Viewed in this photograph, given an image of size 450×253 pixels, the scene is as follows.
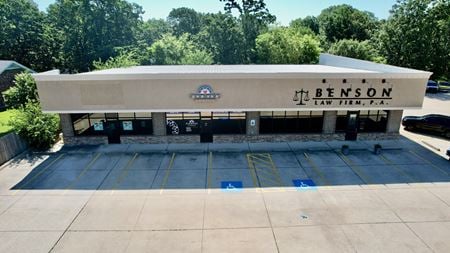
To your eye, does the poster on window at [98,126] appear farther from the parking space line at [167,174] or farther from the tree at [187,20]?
the tree at [187,20]

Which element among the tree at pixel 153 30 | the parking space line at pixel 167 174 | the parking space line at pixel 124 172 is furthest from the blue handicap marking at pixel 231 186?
the tree at pixel 153 30

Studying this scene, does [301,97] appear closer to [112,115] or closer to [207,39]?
[112,115]

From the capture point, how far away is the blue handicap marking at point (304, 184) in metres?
15.5

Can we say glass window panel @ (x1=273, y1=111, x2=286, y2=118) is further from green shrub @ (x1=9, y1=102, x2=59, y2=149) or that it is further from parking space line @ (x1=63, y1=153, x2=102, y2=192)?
green shrub @ (x1=9, y1=102, x2=59, y2=149)

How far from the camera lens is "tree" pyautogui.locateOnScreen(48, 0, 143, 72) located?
49031mm

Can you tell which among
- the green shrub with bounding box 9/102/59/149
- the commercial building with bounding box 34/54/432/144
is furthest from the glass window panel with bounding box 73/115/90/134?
the green shrub with bounding box 9/102/59/149

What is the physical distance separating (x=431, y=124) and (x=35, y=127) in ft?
103

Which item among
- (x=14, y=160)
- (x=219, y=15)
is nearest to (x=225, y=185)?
(x=14, y=160)

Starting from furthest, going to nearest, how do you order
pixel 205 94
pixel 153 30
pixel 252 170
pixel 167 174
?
1. pixel 153 30
2. pixel 205 94
3. pixel 252 170
4. pixel 167 174

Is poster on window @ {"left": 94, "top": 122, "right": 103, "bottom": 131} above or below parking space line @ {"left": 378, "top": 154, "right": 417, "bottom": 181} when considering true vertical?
above

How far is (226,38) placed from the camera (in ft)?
172

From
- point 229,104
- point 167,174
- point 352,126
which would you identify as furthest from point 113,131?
point 352,126

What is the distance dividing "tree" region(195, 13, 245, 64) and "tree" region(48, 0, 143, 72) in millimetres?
17838

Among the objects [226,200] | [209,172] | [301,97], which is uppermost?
[301,97]
